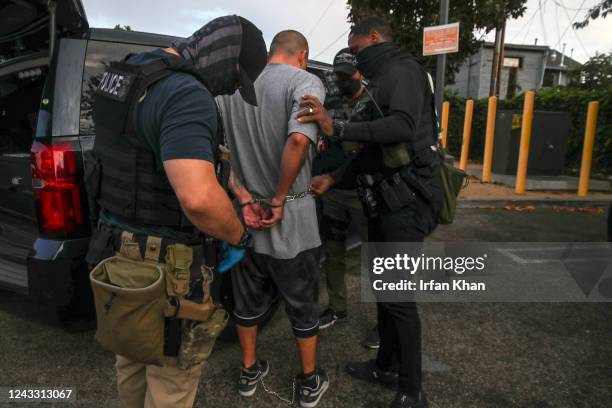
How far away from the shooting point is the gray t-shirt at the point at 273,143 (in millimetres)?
2047

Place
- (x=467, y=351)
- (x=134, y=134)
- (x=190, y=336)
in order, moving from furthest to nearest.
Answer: (x=467, y=351), (x=190, y=336), (x=134, y=134)

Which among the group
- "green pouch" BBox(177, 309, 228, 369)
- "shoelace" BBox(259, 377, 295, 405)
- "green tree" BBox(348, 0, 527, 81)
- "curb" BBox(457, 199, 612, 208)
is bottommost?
"shoelace" BBox(259, 377, 295, 405)

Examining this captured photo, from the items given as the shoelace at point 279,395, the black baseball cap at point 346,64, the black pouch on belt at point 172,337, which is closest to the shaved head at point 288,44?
the black baseball cap at point 346,64

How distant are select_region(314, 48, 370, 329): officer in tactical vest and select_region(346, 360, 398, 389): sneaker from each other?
560 mm

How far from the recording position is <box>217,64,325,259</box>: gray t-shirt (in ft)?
6.72

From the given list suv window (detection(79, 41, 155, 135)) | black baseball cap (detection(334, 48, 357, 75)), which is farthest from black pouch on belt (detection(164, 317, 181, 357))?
black baseball cap (detection(334, 48, 357, 75))

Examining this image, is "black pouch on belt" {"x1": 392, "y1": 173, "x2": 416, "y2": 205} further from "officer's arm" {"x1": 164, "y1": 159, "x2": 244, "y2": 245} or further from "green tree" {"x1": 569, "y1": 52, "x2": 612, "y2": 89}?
"green tree" {"x1": 569, "y1": 52, "x2": 612, "y2": 89}

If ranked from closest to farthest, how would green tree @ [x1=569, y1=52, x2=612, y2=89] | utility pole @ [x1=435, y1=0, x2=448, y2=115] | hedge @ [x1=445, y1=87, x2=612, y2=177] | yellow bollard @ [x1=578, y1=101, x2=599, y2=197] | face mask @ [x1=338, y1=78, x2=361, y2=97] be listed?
face mask @ [x1=338, y1=78, x2=361, y2=97] < utility pole @ [x1=435, y1=0, x2=448, y2=115] < yellow bollard @ [x1=578, y1=101, x2=599, y2=197] < hedge @ [x1=445, y1=87, x2=612, y2=177] < green tree @ [x1=569, y1=52, x2=612, y2=89]

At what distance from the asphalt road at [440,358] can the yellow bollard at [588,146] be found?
5303 millimetres

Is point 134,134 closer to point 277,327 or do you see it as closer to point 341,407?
→ point 341,407

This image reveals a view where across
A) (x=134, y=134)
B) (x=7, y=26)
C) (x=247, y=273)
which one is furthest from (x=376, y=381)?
(x=7, y=26)

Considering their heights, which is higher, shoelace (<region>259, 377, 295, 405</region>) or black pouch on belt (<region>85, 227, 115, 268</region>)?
black pouch on belt (<region>85, 227, 115, 268</region>)

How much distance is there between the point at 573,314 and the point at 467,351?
1124 millimetres

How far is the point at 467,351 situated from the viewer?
2818mm
